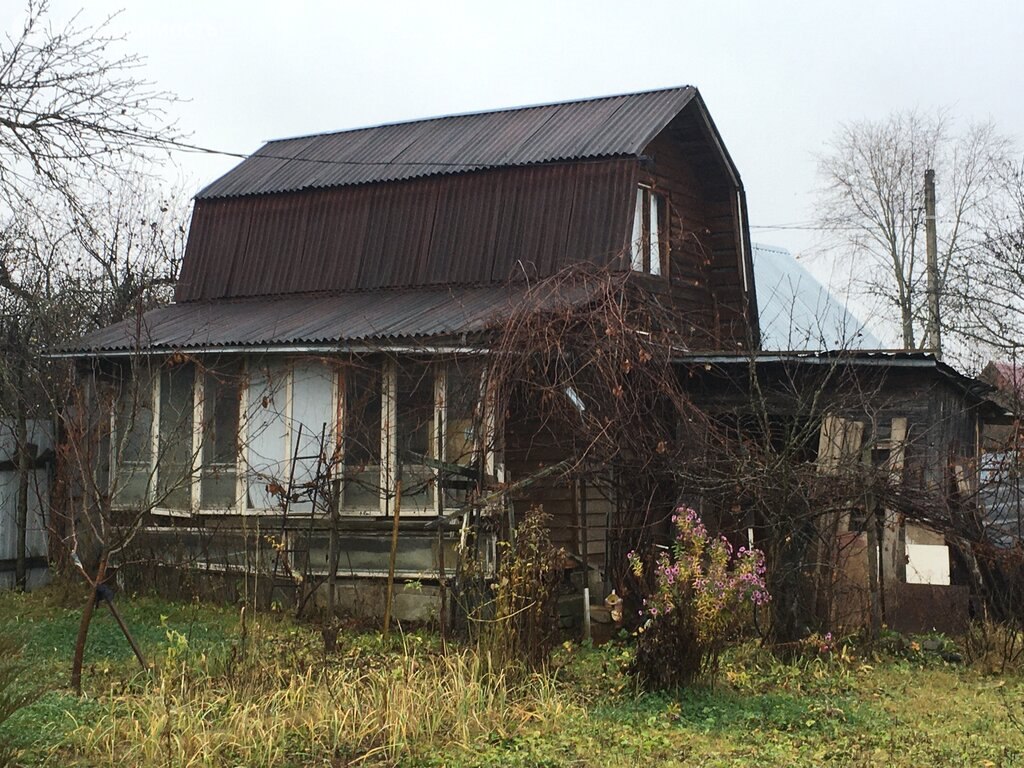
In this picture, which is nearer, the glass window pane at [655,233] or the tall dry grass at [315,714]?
the tall dry grass at [315,714]

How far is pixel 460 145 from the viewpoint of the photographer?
17641mm

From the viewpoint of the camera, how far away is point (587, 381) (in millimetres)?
12617

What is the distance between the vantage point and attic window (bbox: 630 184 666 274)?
16.1 meters

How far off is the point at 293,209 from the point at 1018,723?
12348mm

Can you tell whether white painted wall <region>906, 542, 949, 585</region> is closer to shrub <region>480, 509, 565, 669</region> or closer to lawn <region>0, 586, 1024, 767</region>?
lawn <region>0, 586, 1024, 767</region>

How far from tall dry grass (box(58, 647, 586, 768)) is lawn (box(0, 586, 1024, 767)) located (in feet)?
0.05

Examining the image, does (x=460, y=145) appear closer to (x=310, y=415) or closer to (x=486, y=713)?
(x=310, y=415)

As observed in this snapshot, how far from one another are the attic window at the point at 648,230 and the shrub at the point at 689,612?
6.46 m

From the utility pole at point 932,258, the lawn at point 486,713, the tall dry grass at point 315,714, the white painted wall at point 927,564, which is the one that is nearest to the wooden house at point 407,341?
the white painted wall at point 927,564

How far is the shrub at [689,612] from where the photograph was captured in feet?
30.3

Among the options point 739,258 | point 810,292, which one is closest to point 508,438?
point 739,258

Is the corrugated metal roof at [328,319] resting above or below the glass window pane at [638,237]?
below

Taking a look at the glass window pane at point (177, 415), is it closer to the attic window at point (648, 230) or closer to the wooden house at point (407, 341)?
the wooden house at point (407, 341)

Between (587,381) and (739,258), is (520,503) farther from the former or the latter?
(739,258)
